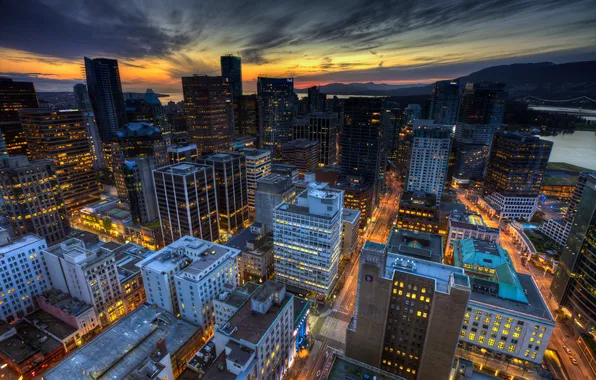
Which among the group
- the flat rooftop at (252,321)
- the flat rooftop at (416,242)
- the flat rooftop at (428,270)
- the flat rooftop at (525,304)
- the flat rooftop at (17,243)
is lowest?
→ the flat rooftop at (525,304)

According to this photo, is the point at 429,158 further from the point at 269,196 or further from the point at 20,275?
the point at 20,275

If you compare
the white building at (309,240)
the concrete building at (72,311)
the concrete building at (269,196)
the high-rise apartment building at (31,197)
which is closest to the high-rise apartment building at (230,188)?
the concrete building at (269,196)

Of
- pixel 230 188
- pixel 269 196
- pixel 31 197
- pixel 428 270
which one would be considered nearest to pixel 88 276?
pixel 31 197

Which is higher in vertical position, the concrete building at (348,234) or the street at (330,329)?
the concrete building at (348,234)

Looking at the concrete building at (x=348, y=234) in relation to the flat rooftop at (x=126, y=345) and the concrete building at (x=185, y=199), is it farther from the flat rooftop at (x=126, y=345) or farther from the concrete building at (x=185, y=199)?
the flat rooftop at (x=126, y=345)

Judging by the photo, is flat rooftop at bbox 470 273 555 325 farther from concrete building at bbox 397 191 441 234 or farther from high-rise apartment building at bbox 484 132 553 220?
high-rise apartment building at bbox 484 132 553 220

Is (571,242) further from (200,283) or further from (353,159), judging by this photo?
(200,283)
